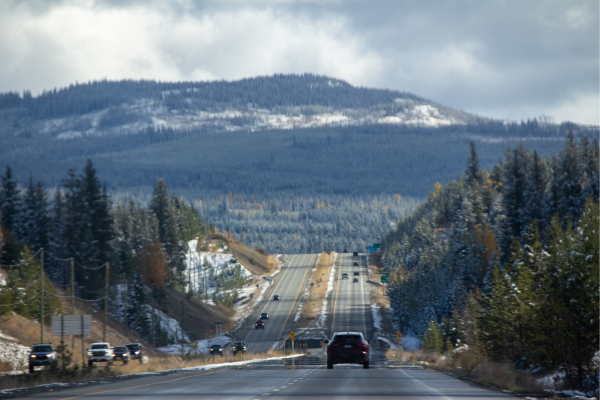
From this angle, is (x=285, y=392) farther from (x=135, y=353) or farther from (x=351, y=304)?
(x=351, y=304)

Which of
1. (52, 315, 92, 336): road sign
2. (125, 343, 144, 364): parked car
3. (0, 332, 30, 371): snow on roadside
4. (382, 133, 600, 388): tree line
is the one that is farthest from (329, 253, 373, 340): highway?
(52, 315, 92, 336): road sign

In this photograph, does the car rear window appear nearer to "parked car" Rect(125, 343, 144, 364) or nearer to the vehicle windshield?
the vehicle windshield

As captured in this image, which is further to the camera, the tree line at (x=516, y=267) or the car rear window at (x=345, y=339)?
the car rear window at (x=345, y=339)

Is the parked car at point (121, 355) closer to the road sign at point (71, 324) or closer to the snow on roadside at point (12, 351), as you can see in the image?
the snow on roadside at point (12, 351)

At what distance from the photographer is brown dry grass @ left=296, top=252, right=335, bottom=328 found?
121m

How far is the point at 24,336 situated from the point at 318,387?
47068 mm

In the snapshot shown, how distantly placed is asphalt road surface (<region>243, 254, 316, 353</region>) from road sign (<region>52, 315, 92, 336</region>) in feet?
167

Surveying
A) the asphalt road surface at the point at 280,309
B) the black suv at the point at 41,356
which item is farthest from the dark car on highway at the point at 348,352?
the asphalt road surface at the point at 280,309

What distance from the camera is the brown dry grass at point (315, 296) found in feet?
398

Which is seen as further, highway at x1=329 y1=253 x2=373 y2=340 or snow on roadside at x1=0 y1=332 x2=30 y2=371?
highway at x1=329 y1=253 x2=373 y2=340

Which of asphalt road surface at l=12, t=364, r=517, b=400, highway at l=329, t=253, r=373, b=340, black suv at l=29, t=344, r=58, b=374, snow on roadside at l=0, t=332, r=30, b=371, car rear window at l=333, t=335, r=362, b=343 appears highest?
asphalt road surface at l=12, t=364, r=517, b=400

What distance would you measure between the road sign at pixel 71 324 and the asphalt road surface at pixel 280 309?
50985 mm

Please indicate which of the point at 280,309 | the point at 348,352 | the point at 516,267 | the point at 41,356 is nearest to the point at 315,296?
the point at 280,309

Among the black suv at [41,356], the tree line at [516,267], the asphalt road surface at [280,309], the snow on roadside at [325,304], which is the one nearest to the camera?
the tree line at [516,267]
